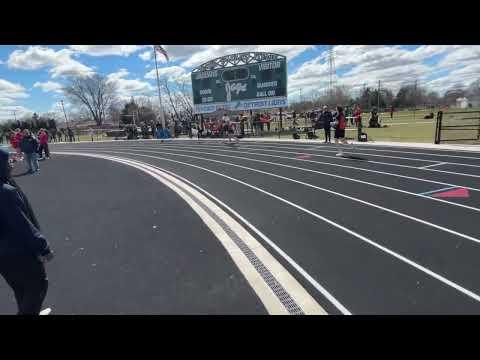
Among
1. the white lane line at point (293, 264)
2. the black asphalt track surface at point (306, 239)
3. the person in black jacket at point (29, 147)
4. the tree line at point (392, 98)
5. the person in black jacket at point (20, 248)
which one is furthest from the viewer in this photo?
the tree line at point (392, 98)

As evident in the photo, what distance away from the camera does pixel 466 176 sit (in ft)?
26.0

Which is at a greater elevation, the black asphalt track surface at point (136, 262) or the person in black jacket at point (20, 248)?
the person in black jacket at point (20, 248)

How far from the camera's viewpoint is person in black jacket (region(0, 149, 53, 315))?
2369 mm

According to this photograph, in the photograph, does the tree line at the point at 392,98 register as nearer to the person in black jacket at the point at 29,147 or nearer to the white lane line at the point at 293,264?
the person in black jacket at the point at 29,147

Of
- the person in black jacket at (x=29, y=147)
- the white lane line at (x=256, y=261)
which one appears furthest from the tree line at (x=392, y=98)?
the white lane line at (x=256, y=261)

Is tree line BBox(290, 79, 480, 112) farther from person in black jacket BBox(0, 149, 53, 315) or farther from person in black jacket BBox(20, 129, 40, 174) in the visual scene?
person in black jacket BBox(0, 149, 53, 315)

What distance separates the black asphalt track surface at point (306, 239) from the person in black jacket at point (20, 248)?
665mm

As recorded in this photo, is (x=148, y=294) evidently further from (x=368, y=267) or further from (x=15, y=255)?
(x=368, y=267)

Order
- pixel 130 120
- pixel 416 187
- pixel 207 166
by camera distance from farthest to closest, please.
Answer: pixel 130 120 < pixel 207 166 < pixel 416 187

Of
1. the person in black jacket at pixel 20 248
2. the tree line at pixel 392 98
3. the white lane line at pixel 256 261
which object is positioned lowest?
the white lane line at pixel 256 261

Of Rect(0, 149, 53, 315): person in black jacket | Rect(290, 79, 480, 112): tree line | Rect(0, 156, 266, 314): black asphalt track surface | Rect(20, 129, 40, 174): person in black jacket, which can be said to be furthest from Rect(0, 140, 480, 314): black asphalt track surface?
Rect(290, 79, 480, 112): tree line

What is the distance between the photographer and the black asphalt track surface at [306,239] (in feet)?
10.4
